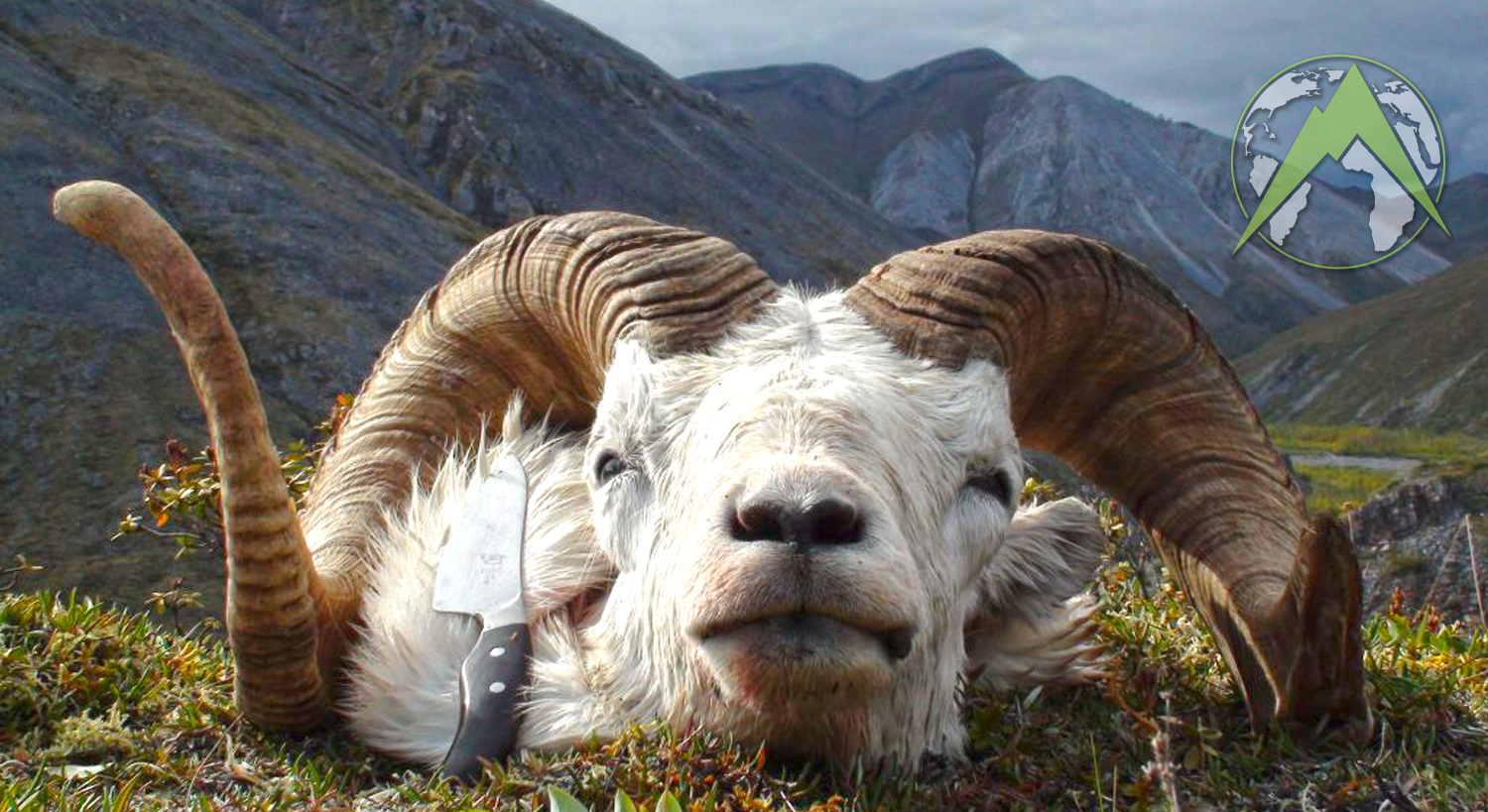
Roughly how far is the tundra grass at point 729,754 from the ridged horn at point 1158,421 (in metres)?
0.31

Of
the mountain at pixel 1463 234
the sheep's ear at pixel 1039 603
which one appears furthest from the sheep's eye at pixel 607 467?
the mountain at pixel 1463 234

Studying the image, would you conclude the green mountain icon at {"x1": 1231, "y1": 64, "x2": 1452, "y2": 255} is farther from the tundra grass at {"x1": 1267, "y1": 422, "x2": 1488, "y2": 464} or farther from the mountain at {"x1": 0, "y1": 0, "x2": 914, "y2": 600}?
the tundra grass at {"x1": 1267, "y1": 422, "x2": 1488, "y2": 464}

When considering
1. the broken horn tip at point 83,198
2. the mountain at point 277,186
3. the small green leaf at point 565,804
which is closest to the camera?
the small green leaf at point 565,804

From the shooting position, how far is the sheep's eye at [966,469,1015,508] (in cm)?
483

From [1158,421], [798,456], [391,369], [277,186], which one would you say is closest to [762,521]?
[798,456]

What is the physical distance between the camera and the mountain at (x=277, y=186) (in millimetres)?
22703

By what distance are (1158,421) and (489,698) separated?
9.60 ft

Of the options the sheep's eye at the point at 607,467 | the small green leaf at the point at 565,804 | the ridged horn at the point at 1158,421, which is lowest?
the small green leaf at the point at 565,804

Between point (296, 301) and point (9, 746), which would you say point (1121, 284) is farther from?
point (296, 301)

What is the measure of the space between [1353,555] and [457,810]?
2.83 meters

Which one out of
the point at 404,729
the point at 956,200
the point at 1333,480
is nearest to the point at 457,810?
the point at 404,729

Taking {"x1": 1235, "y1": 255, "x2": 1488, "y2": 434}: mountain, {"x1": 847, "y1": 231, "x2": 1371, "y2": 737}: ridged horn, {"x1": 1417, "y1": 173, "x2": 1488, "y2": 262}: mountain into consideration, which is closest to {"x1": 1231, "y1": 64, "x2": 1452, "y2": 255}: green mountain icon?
{"x1": 847, "y1": 231, "x2": 1371, "y2": 737}: ridged horn

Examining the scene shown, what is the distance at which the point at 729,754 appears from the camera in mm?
4062

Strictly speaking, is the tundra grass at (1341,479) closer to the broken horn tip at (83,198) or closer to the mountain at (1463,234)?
the broken horn tip at (83,198)
